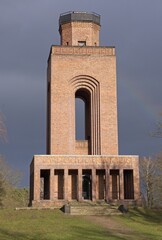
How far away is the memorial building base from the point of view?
112 ft

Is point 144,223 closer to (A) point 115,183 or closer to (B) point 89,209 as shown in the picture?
(B) point 89,209

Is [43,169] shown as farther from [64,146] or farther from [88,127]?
[88,127]

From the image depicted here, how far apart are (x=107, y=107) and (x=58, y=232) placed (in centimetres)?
1794

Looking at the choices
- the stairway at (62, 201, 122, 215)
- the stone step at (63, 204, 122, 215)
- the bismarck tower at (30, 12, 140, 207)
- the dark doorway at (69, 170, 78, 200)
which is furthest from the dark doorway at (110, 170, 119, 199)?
the stone step at (63, 204, 122, 215)

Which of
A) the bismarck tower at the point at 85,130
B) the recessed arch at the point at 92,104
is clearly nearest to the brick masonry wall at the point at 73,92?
the bismarck tower at the point at 85,130

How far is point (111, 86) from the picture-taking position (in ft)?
126

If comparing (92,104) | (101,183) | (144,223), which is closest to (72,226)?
(144,223)

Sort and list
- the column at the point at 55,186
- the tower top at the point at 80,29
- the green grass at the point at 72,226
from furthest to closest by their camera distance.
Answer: the tower top at the point at 80,29, the column at the point at 55,186, the green grass at the point at 72,226

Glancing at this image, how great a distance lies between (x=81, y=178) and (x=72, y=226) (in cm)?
1081

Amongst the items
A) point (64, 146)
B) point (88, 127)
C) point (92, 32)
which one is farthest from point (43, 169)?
point (92, 32)

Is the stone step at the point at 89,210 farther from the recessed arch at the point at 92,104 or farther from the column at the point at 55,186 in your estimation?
the recessed arch at the point at 92,104

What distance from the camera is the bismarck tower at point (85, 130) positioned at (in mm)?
34594

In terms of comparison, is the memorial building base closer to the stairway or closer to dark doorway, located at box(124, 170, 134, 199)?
dark doorway, located at box(124, 170, 134, 199)

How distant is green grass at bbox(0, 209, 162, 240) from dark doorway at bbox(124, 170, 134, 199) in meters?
4.12
